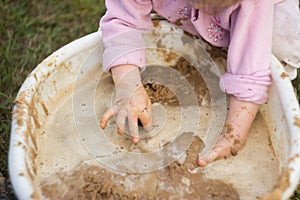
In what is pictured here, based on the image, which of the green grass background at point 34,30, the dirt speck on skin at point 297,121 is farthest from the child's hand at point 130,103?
the green grass background at point 34,30

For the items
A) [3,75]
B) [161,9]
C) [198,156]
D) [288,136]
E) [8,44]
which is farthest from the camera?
[8,44]

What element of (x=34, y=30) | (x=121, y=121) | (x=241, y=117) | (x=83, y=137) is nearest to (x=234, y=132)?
(x=241, y=117)

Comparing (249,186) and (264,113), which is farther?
(264,113)

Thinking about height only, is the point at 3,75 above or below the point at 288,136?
below

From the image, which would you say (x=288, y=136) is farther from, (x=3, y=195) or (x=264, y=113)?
(x=3, y=195)

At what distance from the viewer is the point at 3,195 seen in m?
1.33

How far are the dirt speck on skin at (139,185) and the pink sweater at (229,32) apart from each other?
241mm

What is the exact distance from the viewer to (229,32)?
1340mm

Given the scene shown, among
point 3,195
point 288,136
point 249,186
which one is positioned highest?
point 288,136

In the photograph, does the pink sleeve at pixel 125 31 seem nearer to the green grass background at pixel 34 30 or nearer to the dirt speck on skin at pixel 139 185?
the dirt speck on skin at pixel 139 185

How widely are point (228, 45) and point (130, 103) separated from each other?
33 cm

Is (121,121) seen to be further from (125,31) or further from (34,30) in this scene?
(34,30)

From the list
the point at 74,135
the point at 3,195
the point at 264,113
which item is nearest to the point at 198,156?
the point at 264,113

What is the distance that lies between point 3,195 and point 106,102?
377 millimetres
